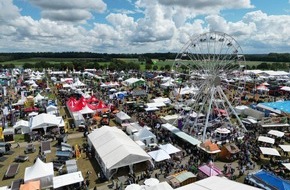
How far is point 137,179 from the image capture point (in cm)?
2027

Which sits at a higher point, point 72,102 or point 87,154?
point 72,102

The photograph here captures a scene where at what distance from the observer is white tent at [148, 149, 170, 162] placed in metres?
22.2

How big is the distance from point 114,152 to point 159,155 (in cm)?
407

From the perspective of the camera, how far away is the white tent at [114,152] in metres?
20.6

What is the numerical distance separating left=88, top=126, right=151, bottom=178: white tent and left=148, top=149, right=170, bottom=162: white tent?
0.91m

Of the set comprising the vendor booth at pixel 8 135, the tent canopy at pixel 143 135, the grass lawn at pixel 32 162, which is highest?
the tent canopy at pixel 143 135

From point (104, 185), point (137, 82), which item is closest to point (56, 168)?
point (104, 185)

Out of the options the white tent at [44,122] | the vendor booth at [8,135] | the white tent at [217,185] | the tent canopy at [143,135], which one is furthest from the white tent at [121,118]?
the white tent at [217,185]

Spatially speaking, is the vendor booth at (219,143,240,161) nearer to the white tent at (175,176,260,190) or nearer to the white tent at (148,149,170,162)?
the white tent at (148,149,170,162)

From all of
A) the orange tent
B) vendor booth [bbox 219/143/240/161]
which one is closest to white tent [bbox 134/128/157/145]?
vendor booth [bbox 219/143/240/161]

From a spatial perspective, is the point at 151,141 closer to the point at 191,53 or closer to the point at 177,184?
the point at 177,184

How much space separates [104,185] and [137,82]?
47601mm

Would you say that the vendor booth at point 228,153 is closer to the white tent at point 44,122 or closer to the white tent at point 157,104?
the white tent at point 157,104

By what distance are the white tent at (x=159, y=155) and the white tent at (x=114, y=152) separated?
907 millimetres
